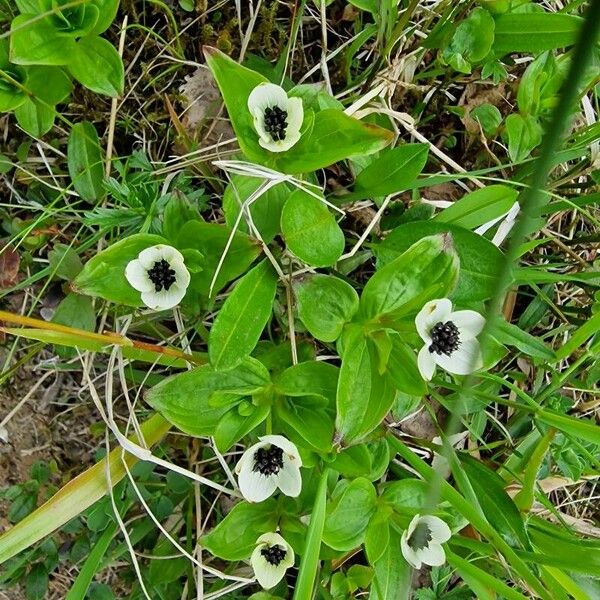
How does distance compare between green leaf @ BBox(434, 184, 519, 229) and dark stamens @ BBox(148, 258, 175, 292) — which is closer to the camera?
dark stamens @ BBox(148, 258, 175, 292)

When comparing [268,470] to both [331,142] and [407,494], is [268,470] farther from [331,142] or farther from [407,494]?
[331,142]

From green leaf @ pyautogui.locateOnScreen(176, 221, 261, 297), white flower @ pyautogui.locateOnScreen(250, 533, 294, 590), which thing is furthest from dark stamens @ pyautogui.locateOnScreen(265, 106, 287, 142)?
white flower @ pyautogui.locateOnScreen(250, 533, 294, 590)

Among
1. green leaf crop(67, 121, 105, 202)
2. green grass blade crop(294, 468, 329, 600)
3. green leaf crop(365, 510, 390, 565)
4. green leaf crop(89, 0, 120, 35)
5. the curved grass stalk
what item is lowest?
the curved grass stalk

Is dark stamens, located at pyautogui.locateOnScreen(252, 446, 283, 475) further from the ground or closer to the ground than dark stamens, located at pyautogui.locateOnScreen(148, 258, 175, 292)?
closer to the ground

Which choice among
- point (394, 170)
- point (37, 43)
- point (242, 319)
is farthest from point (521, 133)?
point (37, 43)

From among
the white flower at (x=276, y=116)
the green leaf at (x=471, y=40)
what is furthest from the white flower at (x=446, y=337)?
the green leaf at (x=471, y=40)

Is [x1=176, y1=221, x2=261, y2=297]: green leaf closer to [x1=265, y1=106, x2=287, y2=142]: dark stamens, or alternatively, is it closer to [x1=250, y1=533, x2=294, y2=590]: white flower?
[x1=265, y1=106, x2=287, y2=142]: dark stamens

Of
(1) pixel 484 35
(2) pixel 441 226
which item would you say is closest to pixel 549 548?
(2) pixel 441 226

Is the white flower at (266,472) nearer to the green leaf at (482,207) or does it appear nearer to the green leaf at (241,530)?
the green leaf at (241,530)
